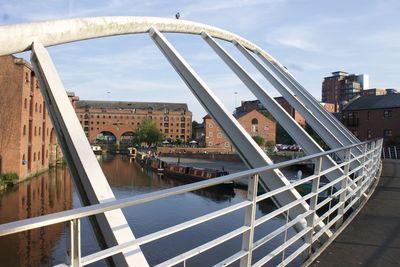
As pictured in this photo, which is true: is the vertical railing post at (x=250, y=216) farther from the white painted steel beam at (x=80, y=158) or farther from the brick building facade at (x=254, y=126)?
the brick building facade at (x=254, y=126)

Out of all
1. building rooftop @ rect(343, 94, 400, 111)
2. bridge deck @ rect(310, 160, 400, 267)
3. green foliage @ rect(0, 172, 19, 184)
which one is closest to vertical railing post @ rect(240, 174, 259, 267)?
bridge deck @ rect(310, 160, 400, 267)

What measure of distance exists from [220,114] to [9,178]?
2584cm

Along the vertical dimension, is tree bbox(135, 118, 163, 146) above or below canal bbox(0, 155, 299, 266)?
above

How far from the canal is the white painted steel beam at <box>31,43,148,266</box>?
4.23m

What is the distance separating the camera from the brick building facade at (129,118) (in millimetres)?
99438

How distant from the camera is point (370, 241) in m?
4.85

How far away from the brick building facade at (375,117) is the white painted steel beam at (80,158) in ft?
143

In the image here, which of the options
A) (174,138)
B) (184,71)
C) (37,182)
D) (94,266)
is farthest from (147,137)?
(184,71)

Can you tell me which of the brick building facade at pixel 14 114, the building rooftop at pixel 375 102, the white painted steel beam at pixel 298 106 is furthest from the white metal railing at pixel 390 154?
the brick building facade at pixel 14 114

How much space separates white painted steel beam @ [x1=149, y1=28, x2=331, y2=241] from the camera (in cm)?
562

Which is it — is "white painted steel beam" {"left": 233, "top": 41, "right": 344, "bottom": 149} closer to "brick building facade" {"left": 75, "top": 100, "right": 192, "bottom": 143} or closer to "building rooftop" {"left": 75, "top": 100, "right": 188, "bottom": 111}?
Answer: "brick building facade" {"left": 75, "top": 100, "right": 192, "bottom": 143}

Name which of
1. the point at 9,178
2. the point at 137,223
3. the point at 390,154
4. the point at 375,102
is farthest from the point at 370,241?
the point at 375,102

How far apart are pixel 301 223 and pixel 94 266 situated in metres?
9.10

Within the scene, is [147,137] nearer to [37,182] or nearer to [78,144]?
[37,182]
